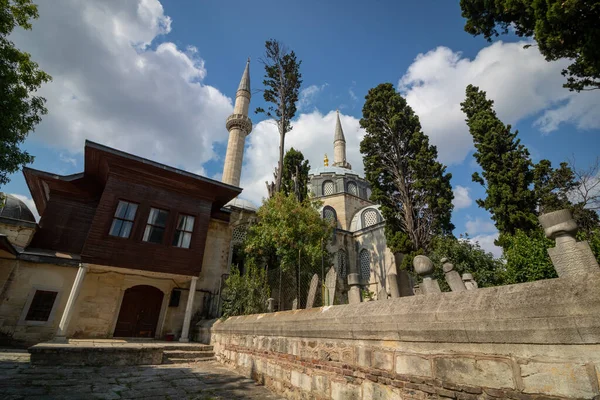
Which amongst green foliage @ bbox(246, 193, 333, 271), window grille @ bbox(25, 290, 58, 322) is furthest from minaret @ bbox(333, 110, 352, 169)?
window grille @ bbox(25, 290, 58, 322)

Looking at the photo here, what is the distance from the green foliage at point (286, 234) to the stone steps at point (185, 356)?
4.55m

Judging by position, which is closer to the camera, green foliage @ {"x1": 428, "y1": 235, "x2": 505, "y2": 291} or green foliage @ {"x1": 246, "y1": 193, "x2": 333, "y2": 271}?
green foliage @ {"x1": 428, "y1": 235, "x2": 505, "y2": 291}

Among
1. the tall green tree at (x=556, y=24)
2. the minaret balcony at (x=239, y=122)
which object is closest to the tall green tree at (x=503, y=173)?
the tall green tree at (x=556, y=24)

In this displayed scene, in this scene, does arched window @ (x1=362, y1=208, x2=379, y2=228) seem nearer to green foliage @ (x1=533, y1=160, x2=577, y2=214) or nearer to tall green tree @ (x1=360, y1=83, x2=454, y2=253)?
tall green tree @ (x1=360, y1=83, x2=454, y2=253)

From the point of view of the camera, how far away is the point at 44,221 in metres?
10.5

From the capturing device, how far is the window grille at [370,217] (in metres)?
24.7

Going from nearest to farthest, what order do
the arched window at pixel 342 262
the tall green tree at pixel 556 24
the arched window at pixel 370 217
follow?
1. the tall green tree at pixel 556 24
2. the arched window at pixel 342 262
3. the arched window at pixel 370 217

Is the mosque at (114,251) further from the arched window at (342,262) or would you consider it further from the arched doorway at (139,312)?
the arched window at (342,262)

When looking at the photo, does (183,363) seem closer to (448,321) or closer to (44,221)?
(448,321)

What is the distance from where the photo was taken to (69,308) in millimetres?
8695

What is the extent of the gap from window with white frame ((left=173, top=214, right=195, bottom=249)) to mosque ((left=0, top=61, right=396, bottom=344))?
38 mm

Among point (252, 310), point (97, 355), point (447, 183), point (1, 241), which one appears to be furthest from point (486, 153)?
point (1, 241)

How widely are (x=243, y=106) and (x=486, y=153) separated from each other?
63.2ft

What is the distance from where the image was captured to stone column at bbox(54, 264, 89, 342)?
830 cm
